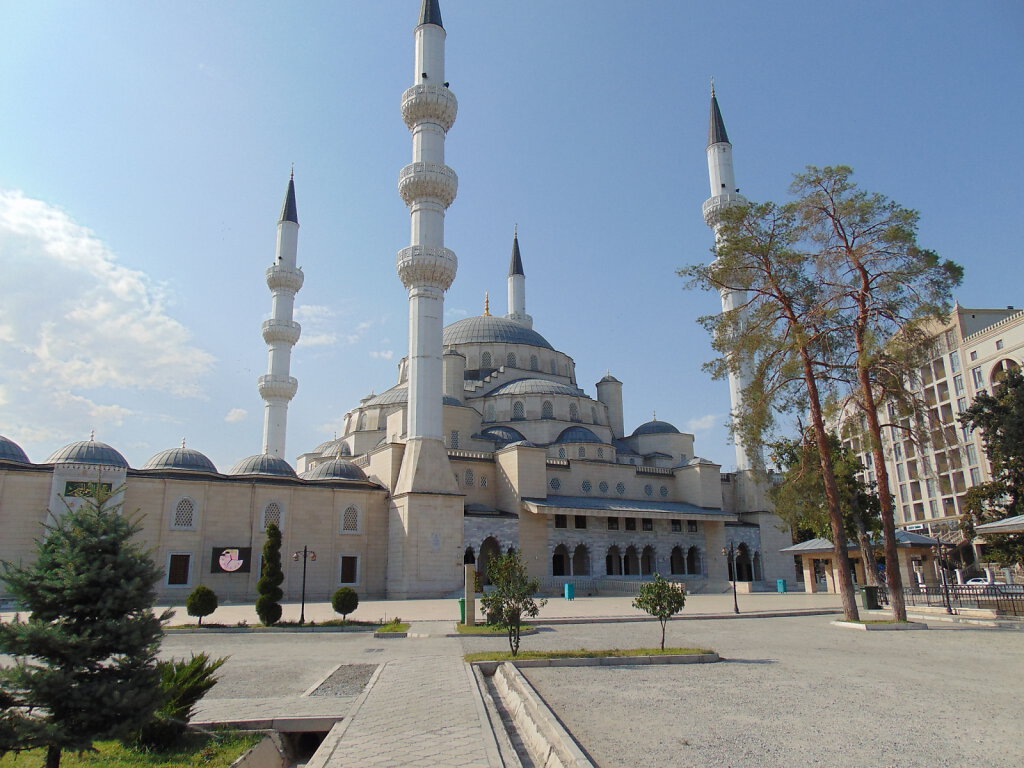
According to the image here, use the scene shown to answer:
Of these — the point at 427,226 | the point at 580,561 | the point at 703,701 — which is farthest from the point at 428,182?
the point at 703,701

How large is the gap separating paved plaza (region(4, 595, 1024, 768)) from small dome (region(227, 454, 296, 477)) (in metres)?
16.2

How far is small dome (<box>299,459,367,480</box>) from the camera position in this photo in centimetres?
2956

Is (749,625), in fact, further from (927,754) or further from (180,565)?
(180,565)

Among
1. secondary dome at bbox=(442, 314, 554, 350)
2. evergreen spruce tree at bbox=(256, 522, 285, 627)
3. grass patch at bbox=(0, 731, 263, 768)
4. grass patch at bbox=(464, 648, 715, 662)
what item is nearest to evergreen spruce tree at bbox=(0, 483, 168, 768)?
grass patch at bbox=(0, 731, 263, 768)

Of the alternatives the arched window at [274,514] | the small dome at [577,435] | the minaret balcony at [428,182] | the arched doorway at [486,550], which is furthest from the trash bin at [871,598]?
the minaret balcony at [428,182]

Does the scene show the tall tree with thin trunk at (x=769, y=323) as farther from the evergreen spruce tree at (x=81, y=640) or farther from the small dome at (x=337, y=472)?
the small dome at (x=337, y=472)

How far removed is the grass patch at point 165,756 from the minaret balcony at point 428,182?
26.2m

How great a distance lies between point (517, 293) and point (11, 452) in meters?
32.0

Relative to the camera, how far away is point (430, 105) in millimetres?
30031

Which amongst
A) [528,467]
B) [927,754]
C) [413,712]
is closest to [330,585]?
[528,467]

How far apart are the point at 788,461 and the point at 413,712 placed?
2151cm

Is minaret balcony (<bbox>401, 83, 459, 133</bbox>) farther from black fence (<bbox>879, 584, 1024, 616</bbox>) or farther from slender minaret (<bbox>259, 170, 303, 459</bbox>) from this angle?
black fence (<bbox>879, 584, 1024, 616</bbox>)

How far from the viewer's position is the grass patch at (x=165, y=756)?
520 cm

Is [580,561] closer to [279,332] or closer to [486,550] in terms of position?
[486,550]
